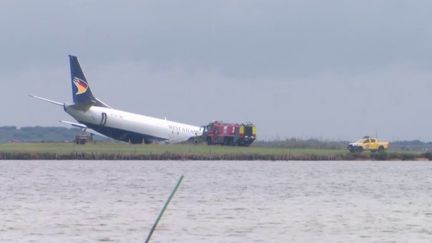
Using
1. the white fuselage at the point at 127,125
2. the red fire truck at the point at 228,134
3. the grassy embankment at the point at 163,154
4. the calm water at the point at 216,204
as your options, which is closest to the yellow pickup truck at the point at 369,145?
the grassy embankment at the point at 163,154

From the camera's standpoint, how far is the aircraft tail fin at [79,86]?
117 meters

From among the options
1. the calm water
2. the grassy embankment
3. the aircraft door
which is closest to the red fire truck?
the aircraft door

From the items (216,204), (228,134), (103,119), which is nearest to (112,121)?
(103,119)

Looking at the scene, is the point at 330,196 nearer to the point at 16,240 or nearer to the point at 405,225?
the point at 405,225

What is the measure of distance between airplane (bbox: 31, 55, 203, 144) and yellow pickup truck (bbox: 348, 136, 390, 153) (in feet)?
60.3

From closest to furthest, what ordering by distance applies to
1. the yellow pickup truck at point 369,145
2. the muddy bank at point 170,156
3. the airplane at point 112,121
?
the muddy bank at point 170,156
the yellow pickup truck at point 369,145
the airplane at point 112,121

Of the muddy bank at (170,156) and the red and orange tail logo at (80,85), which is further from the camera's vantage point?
the red and orange tail logo at (80,85)

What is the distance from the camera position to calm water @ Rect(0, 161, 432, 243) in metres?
38.4

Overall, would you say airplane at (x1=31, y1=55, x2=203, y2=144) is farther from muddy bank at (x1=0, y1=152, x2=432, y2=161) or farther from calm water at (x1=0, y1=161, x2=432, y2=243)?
calm water at (x1=0, y1=161, x2=432, y2=243)

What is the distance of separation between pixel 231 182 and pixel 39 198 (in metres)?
14.7

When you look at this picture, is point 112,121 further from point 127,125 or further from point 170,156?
point 170,156

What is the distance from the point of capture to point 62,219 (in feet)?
138

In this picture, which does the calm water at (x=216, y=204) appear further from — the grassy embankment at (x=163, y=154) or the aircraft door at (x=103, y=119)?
the aircraft door at (x=103, y=119)

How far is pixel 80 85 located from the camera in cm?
11794
